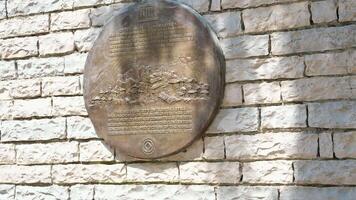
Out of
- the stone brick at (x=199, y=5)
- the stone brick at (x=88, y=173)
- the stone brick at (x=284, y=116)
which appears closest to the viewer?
the stone brick at (x=284, y=116)

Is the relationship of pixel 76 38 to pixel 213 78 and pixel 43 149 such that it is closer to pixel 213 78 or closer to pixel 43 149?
pixel 43 149

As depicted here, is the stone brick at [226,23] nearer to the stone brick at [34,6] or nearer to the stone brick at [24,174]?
the stone brick at [34,6]

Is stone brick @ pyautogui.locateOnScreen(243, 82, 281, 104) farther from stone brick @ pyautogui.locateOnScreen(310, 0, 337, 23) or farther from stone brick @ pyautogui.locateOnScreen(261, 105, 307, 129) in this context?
stone brick @ pyautogui.locateOnScreen(310, 0, 337, 23)

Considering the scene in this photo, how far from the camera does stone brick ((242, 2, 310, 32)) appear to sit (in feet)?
10.5

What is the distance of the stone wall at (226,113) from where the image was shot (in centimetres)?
311

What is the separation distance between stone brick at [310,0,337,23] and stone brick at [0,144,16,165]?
7.52 feet

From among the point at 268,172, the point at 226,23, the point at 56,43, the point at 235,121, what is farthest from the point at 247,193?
the point at 56,43

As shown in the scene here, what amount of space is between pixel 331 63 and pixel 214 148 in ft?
2.84

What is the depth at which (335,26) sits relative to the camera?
10.2ft

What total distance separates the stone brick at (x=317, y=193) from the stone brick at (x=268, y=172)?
7 centimetres

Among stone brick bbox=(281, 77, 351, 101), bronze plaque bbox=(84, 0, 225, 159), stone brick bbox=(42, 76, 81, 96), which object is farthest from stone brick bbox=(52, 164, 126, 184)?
Answer: stone brick bbox=(281, 77, 351, 101)

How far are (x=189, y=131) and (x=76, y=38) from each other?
1090mm

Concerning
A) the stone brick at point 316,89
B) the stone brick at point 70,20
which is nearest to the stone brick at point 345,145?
the stone brick at point 316,89

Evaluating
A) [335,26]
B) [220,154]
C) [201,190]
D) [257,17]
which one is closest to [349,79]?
[335,26]
